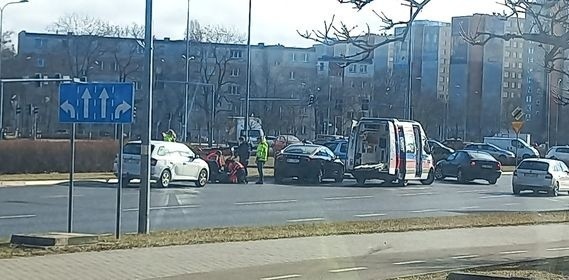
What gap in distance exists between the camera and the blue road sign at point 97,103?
15867 mm

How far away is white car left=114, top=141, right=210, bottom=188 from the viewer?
110ft

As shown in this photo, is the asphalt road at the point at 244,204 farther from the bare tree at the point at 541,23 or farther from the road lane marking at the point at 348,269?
the bare tree at the point at 541,23

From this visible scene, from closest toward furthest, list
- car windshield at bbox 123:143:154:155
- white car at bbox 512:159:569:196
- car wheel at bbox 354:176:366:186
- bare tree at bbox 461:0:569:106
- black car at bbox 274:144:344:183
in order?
bare tree at bbox 461:0:569:106 < car windshield at bbox 123:143:154:155 < white car at bbox 512:159:569:196 < car wheel at bbox 354:176:366:186 < black car at bbox 274:144:344:183

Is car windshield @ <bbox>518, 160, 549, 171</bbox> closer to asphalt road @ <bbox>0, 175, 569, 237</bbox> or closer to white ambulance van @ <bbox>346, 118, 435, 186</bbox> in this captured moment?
asphalt road @ <bbox>0, 175, 569, 237</bbox>

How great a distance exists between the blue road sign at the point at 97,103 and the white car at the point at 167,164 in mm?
16672

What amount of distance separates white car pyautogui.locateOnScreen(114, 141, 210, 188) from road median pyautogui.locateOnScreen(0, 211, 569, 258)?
11900 mm

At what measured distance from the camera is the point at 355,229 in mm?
19719

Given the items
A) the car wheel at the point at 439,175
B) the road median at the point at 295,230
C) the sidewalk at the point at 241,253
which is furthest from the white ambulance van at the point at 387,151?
the sidewalk at the point at 241,253

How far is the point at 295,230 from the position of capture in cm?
1909

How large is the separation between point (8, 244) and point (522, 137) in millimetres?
65563

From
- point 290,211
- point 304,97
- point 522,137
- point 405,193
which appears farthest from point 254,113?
point 290,211

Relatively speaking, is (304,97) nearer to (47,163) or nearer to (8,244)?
(47,163)

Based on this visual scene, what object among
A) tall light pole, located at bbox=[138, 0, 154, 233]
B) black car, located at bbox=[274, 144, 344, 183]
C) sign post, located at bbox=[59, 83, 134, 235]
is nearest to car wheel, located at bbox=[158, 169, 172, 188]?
black car, located at bbox=[274, 144, 344, 183]

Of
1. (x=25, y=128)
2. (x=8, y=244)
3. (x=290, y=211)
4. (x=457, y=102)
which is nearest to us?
(x=8, y=244)
